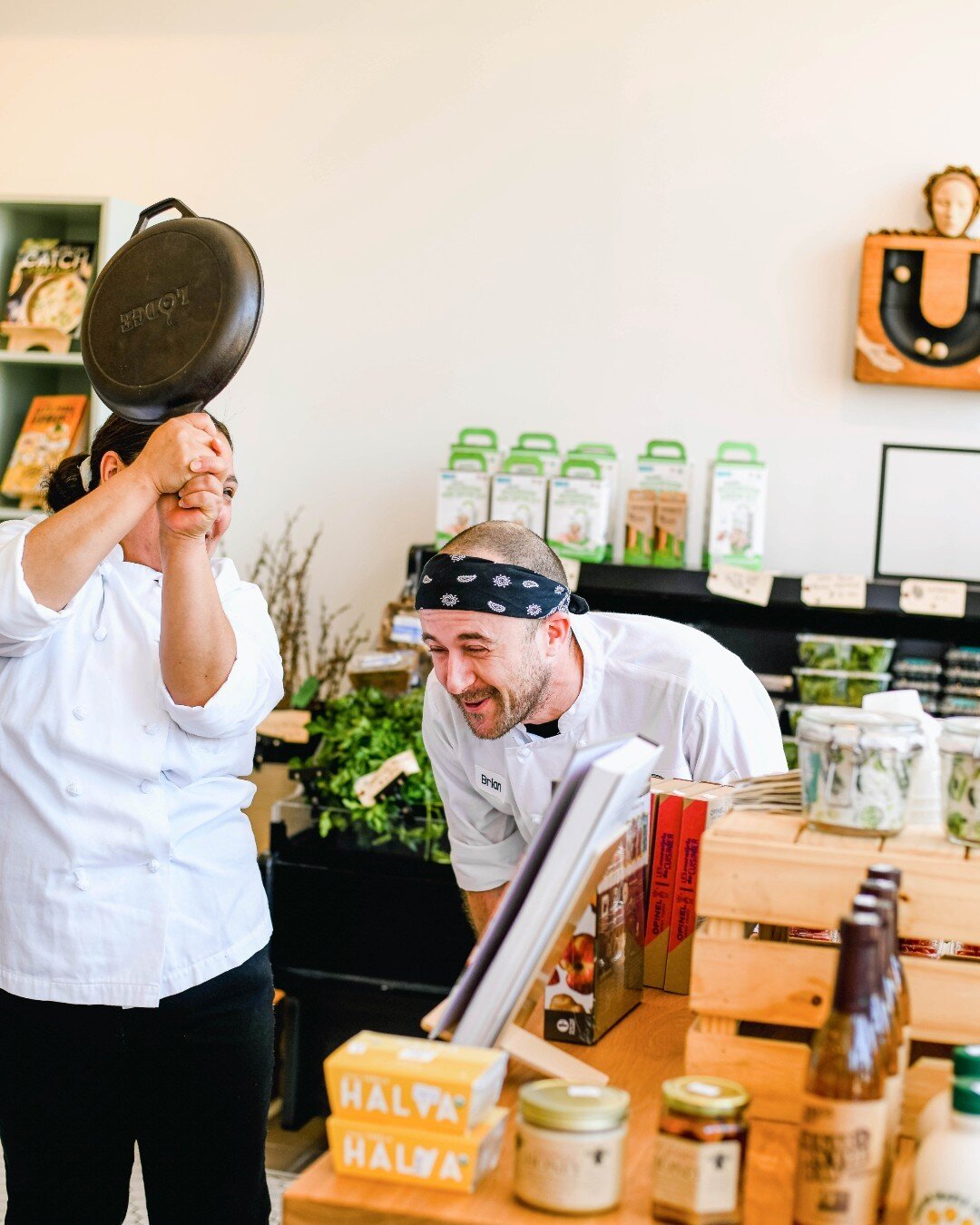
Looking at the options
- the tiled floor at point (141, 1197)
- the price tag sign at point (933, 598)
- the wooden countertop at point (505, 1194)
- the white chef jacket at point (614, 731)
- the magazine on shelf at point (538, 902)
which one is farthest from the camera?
the price tag sign at point (933, 598)

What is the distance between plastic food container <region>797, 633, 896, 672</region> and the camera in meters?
3.60

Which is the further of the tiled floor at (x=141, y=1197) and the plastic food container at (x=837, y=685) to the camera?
the plastic food container at (x=837, y=685)

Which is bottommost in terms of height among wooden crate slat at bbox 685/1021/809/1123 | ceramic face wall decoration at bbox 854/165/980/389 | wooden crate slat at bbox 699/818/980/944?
wooden crate slat at bbox 685/1021/809/1123

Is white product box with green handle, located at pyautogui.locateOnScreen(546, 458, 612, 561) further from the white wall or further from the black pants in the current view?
the black pants

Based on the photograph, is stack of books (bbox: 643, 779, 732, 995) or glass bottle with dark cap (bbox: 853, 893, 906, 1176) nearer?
glass bottle with dark cap (bbox: 853, 893, 906, 1176)

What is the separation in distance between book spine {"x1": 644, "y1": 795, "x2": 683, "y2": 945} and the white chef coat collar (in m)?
0.38

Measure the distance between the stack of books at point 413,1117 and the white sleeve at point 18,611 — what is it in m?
0.81

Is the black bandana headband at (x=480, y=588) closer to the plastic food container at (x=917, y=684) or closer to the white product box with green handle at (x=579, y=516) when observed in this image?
the white product box with green handle at (x=579, y=516)

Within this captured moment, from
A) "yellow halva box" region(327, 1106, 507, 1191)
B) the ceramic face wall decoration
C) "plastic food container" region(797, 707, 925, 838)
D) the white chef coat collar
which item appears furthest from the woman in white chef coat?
the ceramic face wall decoration

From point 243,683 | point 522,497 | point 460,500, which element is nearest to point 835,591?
point 522,497

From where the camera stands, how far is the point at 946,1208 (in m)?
1.02

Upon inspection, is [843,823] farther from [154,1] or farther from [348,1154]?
[154,1]

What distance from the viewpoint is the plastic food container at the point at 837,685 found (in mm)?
3580

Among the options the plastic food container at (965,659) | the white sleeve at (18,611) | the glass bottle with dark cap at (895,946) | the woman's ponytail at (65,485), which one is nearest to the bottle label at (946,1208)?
the glass bottle with dark cap at (895,946)
